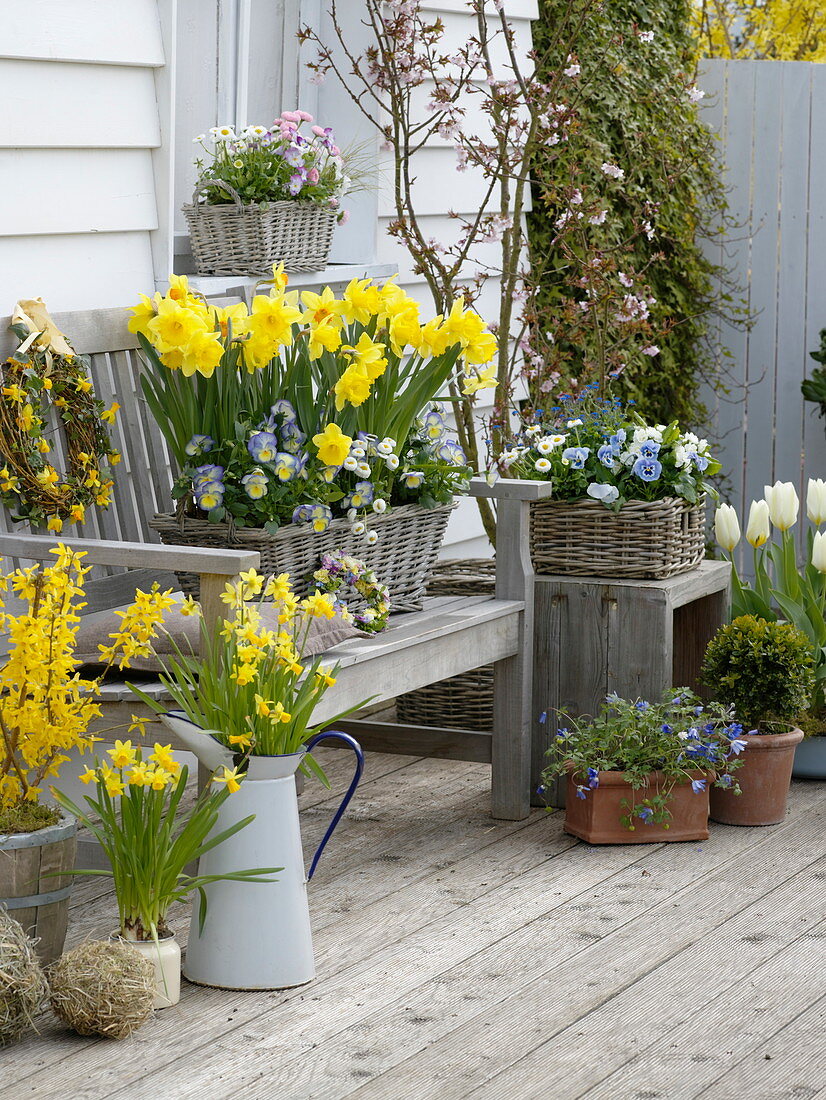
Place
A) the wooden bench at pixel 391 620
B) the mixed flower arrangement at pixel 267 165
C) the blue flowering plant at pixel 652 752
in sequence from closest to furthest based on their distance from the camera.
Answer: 1. the wooden bench at pixel 391 620
2. the blue flowering plant at pixel 652 752
3. the mixed flower arrangement at pixel 267 165

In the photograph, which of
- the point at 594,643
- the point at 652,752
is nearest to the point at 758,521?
the point at 594,643

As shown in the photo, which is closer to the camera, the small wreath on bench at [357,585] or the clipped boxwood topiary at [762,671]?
the small wreath on bench at [357,585]

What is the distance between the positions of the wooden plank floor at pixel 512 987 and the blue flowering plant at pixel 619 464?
77cm

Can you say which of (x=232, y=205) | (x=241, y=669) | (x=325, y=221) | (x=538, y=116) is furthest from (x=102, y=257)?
(x=538, y=116)

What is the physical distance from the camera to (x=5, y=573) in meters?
3.03

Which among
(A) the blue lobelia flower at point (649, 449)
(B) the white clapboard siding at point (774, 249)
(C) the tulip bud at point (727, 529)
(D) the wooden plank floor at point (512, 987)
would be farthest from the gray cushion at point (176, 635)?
(B) the white clapboard siding at point (774, 249)

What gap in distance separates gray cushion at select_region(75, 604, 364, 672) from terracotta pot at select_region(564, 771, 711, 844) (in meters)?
0.75

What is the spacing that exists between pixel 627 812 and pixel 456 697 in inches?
28.1

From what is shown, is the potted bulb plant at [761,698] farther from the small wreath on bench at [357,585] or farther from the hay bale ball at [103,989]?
the hay bale ball at [103,989]

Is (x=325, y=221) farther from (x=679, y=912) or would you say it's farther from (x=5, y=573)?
(x=679, y=912)

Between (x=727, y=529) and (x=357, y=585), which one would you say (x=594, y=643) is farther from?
(x=357, y=585)

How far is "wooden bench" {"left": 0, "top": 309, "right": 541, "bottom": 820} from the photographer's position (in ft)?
9.23

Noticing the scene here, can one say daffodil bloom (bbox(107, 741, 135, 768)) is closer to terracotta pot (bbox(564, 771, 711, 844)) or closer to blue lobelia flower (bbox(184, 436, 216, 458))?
blue lobelia flower (bbox(184, 436, 216, 458))

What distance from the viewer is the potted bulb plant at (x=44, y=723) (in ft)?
8.29
